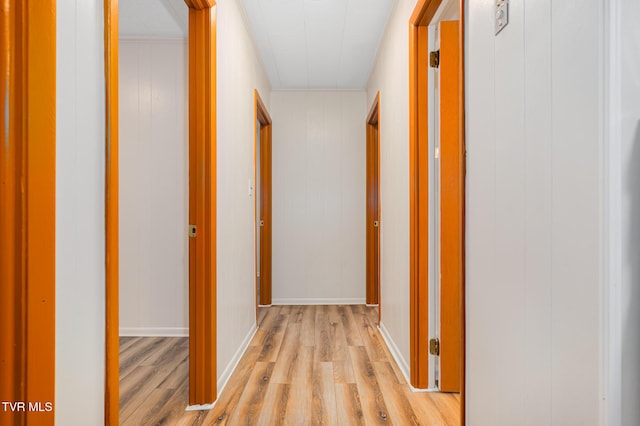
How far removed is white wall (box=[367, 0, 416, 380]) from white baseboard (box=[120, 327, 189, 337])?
168 centimetres

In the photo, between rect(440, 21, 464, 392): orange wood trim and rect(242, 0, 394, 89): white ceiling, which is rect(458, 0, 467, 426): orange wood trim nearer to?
rect(440, 21, 464, 392): orange wood trim

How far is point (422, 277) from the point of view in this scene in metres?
2.08

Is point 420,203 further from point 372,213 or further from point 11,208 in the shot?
point 372,213

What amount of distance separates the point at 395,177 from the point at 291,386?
150 centimetres

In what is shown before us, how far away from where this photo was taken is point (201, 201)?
6.32 feet

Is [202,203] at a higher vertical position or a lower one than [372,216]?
higher

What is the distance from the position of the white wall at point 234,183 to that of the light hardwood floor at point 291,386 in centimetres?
21

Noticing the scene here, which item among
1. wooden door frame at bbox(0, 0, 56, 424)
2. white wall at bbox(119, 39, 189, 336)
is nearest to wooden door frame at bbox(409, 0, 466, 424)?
wooden door frame at bbox(0, 0, 56, 424)

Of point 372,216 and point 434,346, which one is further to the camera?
point 372,216

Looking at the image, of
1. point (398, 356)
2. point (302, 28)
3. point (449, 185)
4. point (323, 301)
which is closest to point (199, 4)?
point (302, 28)

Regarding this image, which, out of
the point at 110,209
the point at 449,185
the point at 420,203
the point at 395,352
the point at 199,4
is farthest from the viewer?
the point at 395,352

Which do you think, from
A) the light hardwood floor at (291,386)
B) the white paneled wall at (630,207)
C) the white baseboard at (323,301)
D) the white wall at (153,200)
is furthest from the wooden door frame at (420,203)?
the white baseboard at (323,301)

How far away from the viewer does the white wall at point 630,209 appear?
0.65 meters

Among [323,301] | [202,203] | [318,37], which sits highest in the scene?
[318,37]
